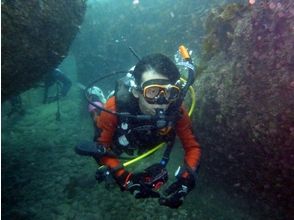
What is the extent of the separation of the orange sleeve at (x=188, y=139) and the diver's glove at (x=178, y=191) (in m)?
0.30

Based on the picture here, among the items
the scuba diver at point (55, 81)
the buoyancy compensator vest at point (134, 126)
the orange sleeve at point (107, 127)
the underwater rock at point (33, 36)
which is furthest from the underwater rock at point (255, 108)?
the scuba diver at point (55, 81)

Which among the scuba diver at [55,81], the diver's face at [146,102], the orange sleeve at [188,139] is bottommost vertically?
the scuba diver at [55,81]

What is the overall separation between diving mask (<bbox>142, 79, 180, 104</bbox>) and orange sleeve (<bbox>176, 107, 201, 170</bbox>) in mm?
537

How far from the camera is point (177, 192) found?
3797 millimetres

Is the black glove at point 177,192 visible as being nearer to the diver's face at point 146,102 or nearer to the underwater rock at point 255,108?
the diver's face at point 146,102

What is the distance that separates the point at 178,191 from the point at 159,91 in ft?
4.20

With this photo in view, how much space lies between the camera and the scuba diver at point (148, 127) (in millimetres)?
3783

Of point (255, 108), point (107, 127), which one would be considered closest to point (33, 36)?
point (107, 127)

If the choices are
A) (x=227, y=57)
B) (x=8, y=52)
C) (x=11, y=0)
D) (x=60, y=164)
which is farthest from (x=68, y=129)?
(x=227, y=57)

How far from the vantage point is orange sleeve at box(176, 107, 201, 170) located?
4289mm

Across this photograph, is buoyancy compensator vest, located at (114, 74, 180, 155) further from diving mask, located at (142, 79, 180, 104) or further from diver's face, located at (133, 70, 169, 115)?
diving mask, located at (142, 79, 180, 104)

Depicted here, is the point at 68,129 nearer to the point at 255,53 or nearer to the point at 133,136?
the point at 133,136

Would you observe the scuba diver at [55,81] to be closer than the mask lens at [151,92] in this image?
No

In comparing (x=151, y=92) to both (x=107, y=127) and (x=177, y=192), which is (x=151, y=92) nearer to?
(x=107, y=127)
